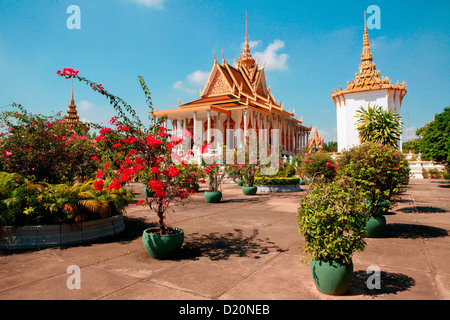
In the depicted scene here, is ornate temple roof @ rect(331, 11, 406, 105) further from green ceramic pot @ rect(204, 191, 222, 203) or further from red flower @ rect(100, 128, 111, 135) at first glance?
red flower @ rect(100, 128, 111, 135)

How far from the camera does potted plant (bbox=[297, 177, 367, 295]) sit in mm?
3562

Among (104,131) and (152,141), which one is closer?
(152,141)

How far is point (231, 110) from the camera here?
120 feet

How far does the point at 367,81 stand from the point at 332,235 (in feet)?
134

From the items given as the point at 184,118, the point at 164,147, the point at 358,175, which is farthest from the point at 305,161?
the point at 184,118

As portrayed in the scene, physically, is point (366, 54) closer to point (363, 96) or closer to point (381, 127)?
point (363, 96)

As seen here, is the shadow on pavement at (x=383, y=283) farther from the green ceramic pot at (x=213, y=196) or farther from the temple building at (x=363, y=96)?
the temple building at (x=363, y=96)

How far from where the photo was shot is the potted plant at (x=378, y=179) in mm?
6473

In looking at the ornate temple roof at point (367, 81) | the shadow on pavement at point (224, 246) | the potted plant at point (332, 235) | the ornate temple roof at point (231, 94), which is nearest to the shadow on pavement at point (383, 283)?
the potted plant at point (332, 235)

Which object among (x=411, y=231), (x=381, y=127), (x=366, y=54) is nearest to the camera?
(x=411, y=231)

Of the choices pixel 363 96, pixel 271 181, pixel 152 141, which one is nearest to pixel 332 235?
pixel 152 141

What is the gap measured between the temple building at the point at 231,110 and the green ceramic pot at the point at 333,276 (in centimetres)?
2913
